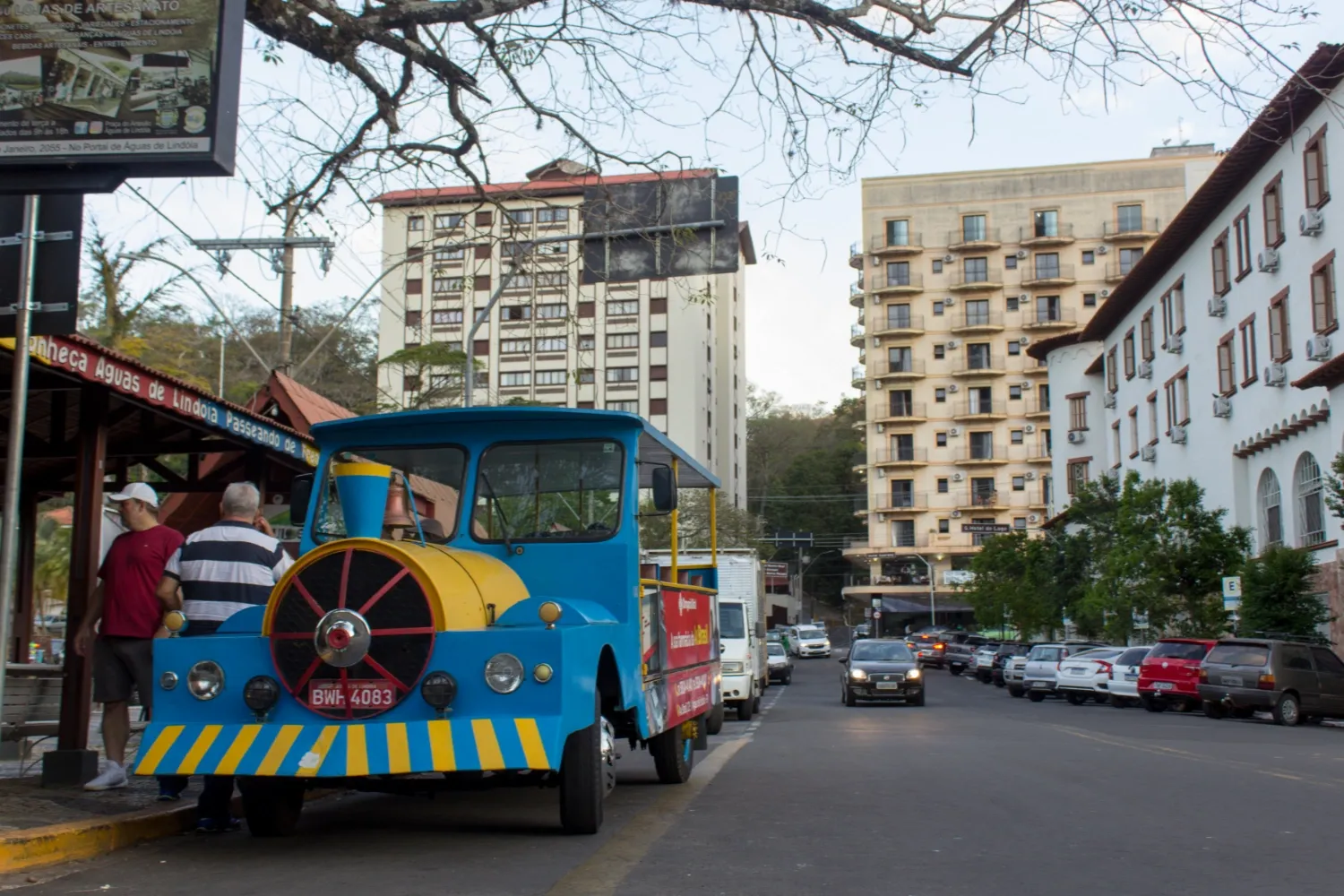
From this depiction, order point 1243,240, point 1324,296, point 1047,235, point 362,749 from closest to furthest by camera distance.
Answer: point 362,749 → point 1324,296 → point 1243,240 → point 1047,235

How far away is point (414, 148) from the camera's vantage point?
39.7 ft

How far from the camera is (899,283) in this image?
8712 centimetres

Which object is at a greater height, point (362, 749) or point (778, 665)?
point (362, 749)

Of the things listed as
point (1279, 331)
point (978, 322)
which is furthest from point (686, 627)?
point (978, 322)

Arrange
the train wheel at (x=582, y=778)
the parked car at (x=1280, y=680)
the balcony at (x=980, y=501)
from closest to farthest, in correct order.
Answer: the train wheel at (x=582, y=778) < the parked car at (x=1280, y=680) < the balcony at (x=980, y=501)

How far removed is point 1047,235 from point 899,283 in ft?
31.2

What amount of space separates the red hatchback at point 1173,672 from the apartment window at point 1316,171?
11.0 meters

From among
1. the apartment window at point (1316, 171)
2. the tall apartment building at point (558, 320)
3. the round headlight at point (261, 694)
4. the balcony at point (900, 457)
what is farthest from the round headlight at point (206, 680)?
the balcony at point (900, 457)

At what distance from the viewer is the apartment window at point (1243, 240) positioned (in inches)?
1463

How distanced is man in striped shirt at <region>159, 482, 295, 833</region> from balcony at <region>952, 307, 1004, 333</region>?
81107 mm

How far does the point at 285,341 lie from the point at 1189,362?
31.6 m

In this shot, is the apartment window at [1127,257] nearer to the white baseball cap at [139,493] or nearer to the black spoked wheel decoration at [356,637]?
the white baseball cap at [139,493]

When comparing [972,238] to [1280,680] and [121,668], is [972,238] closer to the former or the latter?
[1280,680]

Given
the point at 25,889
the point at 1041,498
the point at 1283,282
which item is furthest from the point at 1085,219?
the point at 25,889
